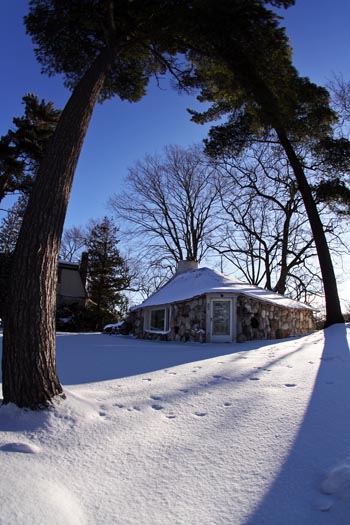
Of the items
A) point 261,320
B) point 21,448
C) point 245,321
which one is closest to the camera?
point 21,448

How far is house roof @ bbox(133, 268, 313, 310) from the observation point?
10555 mm

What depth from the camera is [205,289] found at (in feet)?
35.0

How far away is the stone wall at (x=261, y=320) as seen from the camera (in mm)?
10445

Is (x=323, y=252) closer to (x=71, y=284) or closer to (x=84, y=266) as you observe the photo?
(x=71, y=284)

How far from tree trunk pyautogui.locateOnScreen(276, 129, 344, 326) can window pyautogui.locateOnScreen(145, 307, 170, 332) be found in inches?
212

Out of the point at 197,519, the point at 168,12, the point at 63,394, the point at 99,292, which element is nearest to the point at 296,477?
the point at 197,519

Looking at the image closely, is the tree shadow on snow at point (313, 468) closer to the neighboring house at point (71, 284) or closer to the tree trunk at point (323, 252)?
the tree trunk at point (323, 252)

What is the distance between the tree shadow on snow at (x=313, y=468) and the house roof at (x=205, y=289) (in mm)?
7055

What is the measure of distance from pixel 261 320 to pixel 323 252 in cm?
288

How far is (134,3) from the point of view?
5.30 meters

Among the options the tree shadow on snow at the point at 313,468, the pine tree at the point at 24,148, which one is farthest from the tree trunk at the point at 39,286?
the pine tree at the point at 24,148

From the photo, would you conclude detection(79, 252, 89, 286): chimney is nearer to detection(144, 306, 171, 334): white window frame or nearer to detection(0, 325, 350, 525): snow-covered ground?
detection(144, 306, 171, 334): white window frame

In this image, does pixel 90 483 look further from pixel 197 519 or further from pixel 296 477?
pixel 296 477

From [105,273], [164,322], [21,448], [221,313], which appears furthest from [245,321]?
[105,273]
